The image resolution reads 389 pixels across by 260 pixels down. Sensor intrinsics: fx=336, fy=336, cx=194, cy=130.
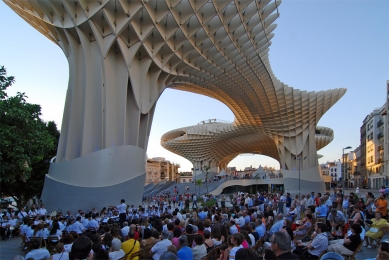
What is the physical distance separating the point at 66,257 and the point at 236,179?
51.1 meters

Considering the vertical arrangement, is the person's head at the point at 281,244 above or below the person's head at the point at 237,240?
above

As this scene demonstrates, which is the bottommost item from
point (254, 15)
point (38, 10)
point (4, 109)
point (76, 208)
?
point (76, 208)

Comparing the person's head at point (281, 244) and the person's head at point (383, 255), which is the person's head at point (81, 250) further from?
the person's head at point (383, 255)

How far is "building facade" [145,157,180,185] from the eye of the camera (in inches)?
4227

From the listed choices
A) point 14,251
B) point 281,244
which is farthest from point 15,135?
point 281,244

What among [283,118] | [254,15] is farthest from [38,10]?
[283,118]

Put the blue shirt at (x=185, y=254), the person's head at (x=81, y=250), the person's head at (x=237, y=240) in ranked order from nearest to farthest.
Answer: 1. the person's head at (x=81, y=250)
2. the person's head at (x=237, y=240)
3. the blue shirt at (x=185, y=254)

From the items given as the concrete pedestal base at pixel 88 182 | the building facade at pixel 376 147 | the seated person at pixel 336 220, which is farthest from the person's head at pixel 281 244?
the building facade at pixel 376 147

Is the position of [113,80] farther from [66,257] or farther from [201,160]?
[201,160]

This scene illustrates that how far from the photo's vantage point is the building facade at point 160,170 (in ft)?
352

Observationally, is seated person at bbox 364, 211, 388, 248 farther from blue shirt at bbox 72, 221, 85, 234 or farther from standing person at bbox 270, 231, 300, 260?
blue shirt at bbox 72, 221, 85, 234

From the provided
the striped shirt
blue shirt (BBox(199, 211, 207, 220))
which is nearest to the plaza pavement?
Result: the striped shirt

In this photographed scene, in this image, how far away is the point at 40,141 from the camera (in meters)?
14.3

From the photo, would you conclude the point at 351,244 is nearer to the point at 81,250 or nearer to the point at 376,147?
the point at 81,250
